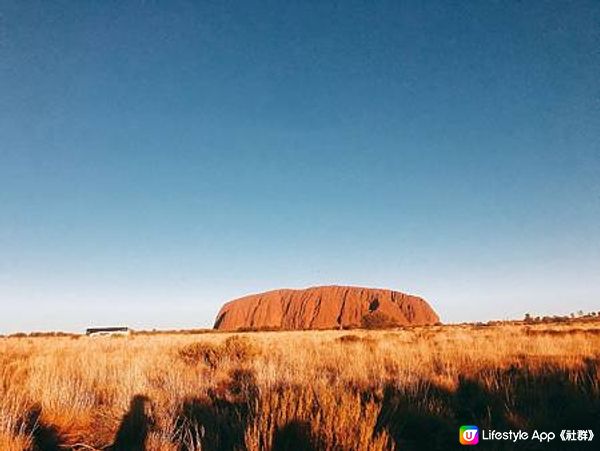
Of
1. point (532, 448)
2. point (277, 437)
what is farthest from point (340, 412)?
point (532, 448)

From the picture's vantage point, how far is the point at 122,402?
18.0ft

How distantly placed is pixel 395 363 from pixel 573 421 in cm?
521

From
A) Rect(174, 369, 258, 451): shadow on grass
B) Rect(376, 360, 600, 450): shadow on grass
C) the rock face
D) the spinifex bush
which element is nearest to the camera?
Rect(174, 369, 258, 451): shadow on grass

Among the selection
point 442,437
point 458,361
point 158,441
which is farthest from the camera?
point 458,361

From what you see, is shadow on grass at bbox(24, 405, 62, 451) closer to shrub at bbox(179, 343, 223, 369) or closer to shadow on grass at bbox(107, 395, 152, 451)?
shadow on grass at bbox(107, 395, 152, 451)

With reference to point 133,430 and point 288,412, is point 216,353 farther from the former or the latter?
point 288,412

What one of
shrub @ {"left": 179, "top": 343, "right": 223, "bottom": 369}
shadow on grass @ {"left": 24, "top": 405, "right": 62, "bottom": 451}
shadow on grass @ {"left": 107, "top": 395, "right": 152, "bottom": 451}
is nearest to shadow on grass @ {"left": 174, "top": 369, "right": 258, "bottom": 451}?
shadow on grass @ {"left": 107, "top": 395, "right": 152, "bottom": 451}

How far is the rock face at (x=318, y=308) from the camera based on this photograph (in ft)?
421

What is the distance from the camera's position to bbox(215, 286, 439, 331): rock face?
128m

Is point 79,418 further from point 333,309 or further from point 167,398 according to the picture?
point 333,309

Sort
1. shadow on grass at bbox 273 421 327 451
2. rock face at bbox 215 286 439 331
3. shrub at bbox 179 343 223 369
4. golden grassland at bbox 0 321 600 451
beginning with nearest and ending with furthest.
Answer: shadow on grass at bbox 273 421 327 451 < golden grassland at bbox 0 321 600 451 < shrub at bbox 179 343 223 369 < rock face at bbox 215 286 439 331

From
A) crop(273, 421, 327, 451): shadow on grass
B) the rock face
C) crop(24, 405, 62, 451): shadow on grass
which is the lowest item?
crop(24, 405, 62, 451): shadow on grass

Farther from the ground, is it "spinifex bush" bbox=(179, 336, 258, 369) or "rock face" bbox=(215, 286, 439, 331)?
"rock face" bbox=(215, 286, 439, 331)

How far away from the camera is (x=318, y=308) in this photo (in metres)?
134
